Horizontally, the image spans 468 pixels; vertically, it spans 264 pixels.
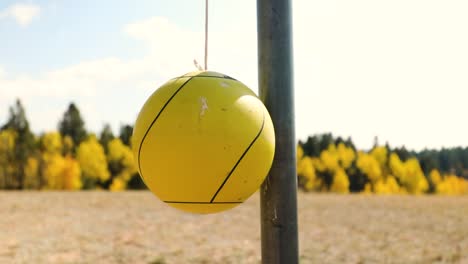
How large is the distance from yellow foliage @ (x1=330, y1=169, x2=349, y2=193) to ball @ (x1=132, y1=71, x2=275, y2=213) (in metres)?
50.4

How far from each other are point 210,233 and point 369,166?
46224mm

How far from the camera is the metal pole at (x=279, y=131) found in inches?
115

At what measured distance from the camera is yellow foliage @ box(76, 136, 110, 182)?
150 ft

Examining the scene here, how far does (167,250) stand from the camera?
9406mm

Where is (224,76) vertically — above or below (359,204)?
above

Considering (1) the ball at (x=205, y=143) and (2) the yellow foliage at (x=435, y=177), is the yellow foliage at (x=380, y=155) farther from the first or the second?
(1) the ball at (x=205, y=143)

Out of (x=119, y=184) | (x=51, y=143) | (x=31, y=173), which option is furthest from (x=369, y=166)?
(x=31, y=173)

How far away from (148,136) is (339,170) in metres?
53.1

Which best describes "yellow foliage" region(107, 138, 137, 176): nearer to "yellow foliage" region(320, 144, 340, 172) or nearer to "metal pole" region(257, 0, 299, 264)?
"yellow foliage" region(320, 144, 340, 172)

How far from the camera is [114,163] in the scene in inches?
1870

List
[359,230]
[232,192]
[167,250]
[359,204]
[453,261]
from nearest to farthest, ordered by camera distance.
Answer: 1. [232,192]
2. [453,261]
3. [167,250]
4. [359,230]
5. [359,204]

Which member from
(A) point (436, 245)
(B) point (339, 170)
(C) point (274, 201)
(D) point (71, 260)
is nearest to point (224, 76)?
(C) point (274, 201)

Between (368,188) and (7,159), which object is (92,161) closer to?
(7,159)

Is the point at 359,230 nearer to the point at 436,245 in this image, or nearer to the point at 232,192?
the point at 436,245
